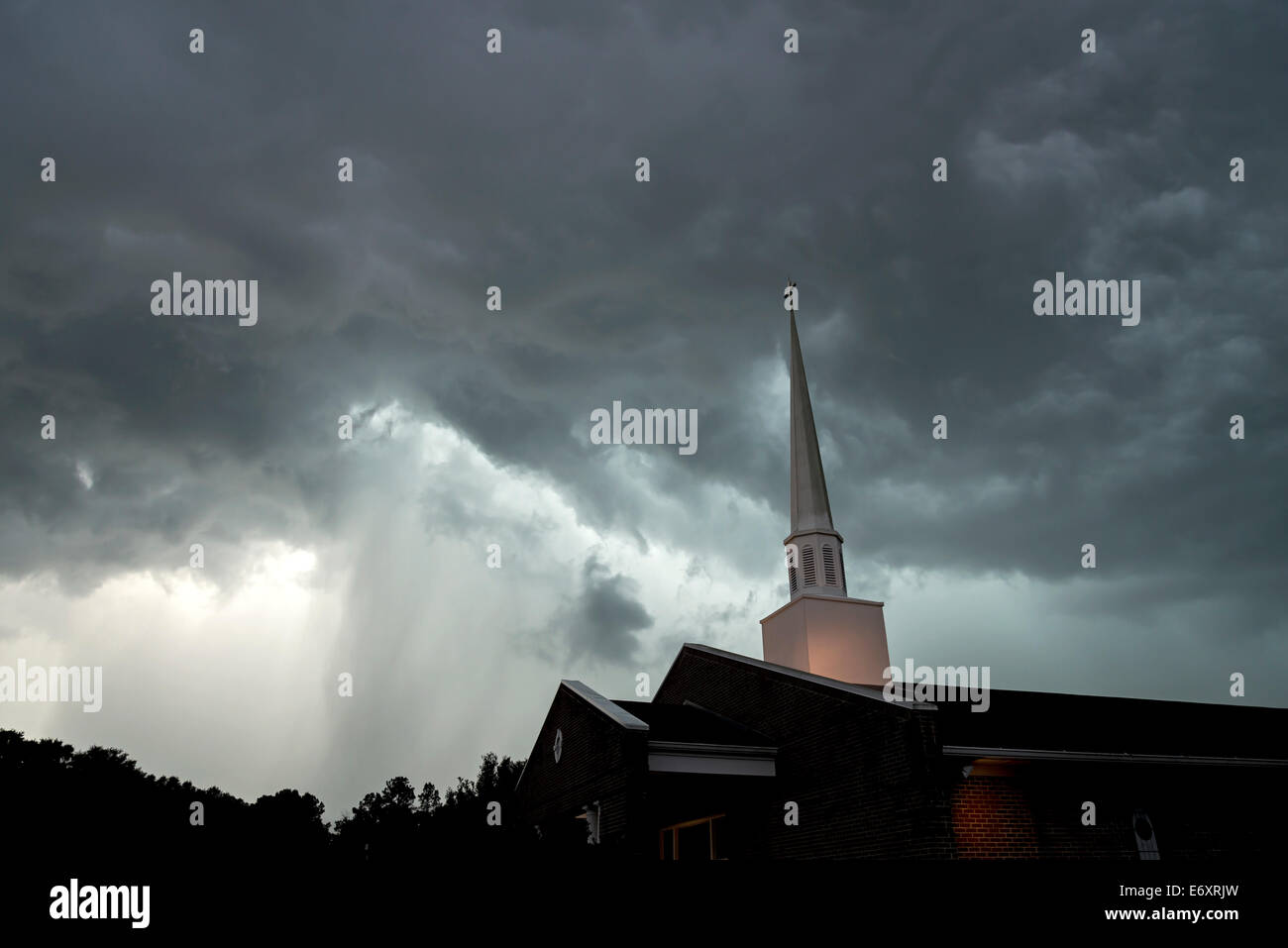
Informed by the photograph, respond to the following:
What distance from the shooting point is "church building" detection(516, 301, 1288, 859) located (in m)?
13.2

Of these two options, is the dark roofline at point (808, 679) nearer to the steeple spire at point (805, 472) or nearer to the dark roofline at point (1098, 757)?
the dark roofline at point (1098, 757)

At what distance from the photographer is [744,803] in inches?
686

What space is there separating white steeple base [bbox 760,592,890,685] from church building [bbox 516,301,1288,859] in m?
0.06

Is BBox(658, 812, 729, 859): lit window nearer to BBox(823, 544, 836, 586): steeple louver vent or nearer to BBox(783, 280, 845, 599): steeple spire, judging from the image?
BBox(783, 280, 845, 599): steeple spire

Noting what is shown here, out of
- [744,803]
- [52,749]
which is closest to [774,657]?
[744,803]

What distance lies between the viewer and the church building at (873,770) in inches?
519

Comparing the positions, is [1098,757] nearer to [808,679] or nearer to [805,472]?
[808,679]

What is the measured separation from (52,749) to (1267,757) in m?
60.4

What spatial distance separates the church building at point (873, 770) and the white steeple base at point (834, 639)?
0.06m

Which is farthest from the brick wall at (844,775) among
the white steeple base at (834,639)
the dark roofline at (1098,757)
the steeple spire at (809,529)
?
the steeple spire at (809,529)

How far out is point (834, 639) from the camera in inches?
880

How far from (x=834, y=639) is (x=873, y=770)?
8780 mm

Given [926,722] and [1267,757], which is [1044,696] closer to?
[1267,757]

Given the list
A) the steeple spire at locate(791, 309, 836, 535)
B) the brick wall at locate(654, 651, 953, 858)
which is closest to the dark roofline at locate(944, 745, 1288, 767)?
the brick wall at locate(654, 651, 953, 858)
